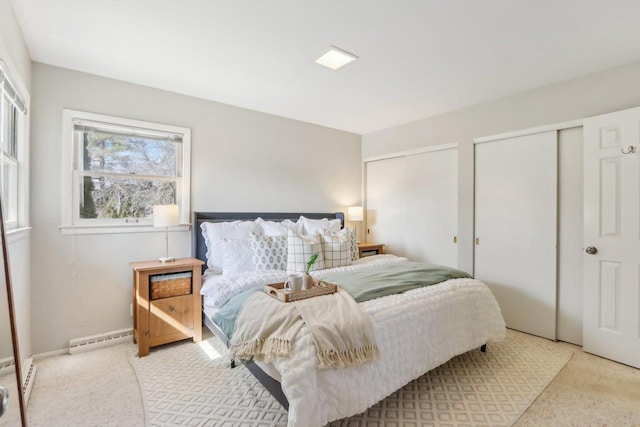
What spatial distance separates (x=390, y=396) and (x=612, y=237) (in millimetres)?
2325

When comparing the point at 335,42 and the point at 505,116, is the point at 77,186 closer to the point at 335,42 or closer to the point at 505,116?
the point at 335,42

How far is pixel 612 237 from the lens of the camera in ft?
8.35

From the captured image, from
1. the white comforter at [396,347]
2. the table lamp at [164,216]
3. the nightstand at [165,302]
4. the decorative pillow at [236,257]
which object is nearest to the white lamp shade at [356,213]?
the white comforter at [396,347]

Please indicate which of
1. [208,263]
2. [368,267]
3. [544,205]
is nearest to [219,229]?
[208,263]

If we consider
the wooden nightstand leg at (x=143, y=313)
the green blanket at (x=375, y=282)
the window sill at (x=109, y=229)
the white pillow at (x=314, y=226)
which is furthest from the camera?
the white pillow at (x=314, y=226)

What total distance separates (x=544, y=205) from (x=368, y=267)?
1900 mm

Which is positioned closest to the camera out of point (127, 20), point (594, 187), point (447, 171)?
point (127, 20)

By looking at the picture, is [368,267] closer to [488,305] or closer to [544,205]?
[488,305]

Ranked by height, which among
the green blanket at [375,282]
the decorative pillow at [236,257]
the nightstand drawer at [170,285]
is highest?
the decorative pillow at [236,257]

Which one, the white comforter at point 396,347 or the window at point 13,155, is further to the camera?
the window at point 13,155

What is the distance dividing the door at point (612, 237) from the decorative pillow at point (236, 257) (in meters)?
3.08

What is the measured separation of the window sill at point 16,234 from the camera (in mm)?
1852

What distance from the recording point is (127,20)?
6.53 ft

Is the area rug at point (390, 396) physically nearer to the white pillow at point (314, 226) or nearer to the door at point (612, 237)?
the door at point (612, 237)
